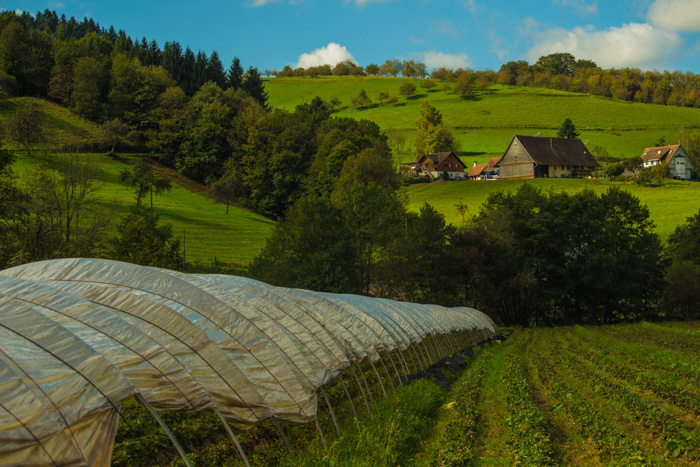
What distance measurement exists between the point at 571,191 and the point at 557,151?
2468cm

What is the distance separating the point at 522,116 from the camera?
5728 inches

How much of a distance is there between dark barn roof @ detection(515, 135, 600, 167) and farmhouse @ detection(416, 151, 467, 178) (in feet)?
57.2

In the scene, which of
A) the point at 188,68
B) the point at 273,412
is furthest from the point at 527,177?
the point at 273,412

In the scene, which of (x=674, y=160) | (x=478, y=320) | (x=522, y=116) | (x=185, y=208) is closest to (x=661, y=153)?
(x=674, y=160)

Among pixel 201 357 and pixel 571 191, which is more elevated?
pixel 571 191

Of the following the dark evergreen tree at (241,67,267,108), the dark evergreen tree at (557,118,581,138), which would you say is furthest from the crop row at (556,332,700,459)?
the dark evergreen tree at (241,67,267,108)

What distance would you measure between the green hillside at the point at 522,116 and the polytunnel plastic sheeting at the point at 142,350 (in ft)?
397

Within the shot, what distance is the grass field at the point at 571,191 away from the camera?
7300cm

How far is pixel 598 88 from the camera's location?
170875 millimetres

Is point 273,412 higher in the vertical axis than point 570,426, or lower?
higher

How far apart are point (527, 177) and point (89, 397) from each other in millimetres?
107433

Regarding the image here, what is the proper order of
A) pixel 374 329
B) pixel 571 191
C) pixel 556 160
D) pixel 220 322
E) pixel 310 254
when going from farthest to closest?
pixel 556 160, pixel 571 191, pixel 310 254, pixel 374 329, pixel 220 322

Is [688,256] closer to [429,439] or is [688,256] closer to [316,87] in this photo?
[429,439]

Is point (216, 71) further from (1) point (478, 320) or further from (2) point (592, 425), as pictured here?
(2) point (592, 425)
